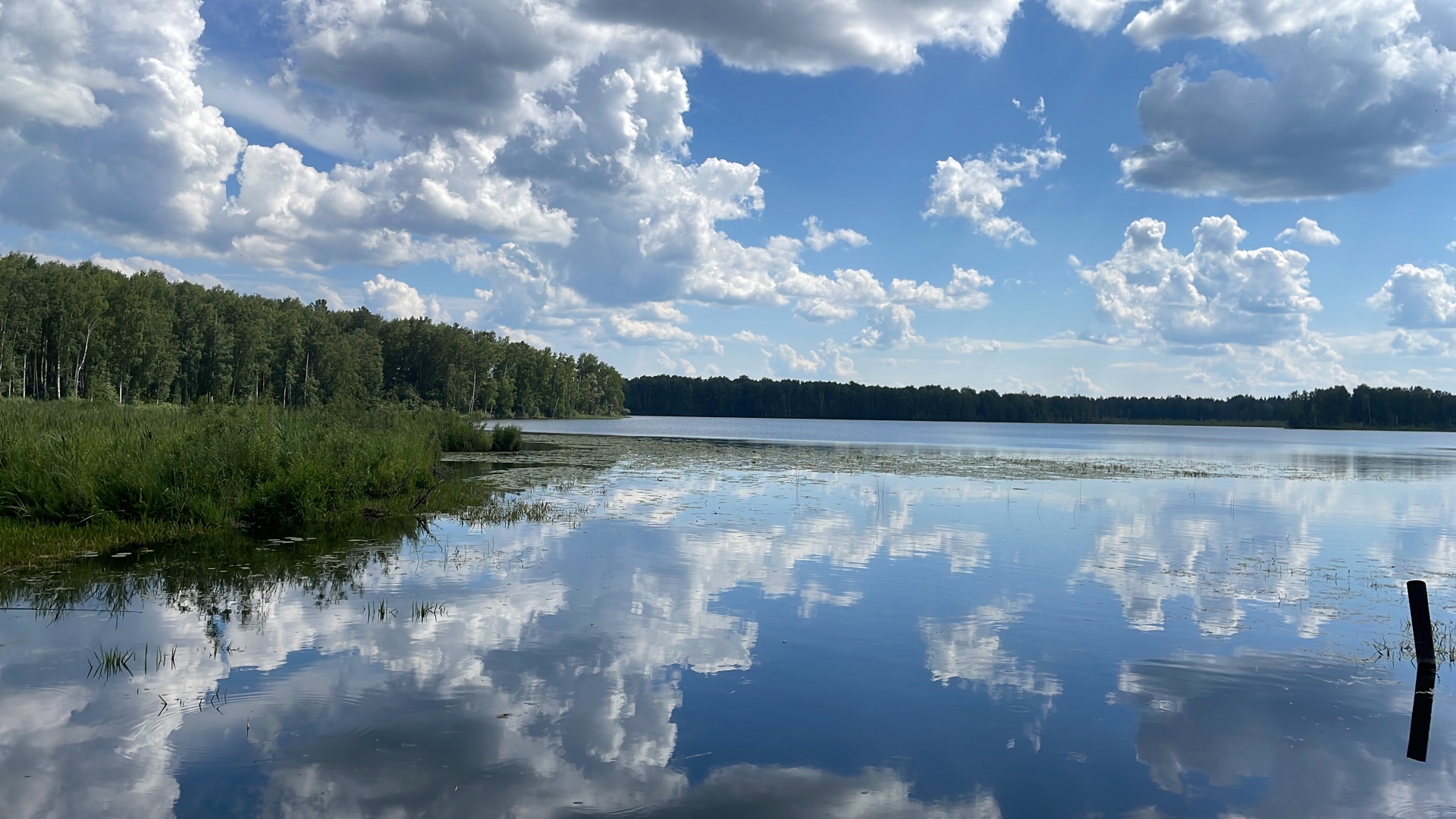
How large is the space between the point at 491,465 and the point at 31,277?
62.0 metres

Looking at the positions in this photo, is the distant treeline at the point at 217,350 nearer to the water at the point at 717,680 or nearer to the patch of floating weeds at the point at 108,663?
the water at the point at 717,680

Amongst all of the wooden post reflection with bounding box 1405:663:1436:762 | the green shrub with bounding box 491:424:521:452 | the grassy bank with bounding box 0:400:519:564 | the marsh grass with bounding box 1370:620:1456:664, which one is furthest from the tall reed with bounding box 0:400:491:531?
the green shrub with bounding box 491:424:521:452

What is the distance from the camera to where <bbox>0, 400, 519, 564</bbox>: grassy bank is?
1547 centimetres

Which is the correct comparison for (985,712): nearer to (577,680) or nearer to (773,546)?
(577,680)

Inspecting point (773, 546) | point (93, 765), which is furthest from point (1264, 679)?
point (93, 765)

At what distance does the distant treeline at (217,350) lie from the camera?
244 ft

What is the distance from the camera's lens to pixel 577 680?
29.9 ft

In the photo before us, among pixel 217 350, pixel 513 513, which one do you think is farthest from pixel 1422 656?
pixel 217 350

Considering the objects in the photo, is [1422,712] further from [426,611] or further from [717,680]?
[426,611]

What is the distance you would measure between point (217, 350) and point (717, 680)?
96.8 metres

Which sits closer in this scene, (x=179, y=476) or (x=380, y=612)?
(x=380, y=612)

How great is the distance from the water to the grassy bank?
1.30 metres

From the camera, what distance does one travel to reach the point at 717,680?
9.32m

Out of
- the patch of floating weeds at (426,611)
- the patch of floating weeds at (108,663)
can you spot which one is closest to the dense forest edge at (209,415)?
the patch of floating weeds at (108,663)
